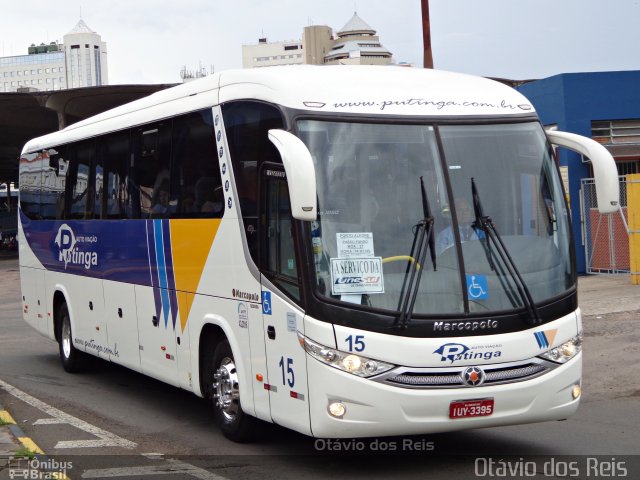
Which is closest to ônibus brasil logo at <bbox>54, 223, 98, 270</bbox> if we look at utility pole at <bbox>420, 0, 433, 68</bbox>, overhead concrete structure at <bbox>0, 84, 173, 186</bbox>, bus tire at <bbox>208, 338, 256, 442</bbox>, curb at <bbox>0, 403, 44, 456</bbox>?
curb at <bbox>0, 403, 44, 456</bbox>

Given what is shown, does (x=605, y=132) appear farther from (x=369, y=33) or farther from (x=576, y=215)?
(x=369, y=33)

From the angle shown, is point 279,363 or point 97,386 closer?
point 279,363

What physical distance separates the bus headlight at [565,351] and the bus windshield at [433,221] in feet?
1.31

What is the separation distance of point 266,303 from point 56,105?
132ft

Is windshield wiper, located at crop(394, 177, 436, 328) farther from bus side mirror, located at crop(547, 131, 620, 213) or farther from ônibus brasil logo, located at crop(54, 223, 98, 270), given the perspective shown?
ônibus brasil logo, located at crop(54, 223, 98, 270)

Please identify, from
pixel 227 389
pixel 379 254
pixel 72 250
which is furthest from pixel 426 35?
pixel 379 254

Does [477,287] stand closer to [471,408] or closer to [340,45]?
[471,408]

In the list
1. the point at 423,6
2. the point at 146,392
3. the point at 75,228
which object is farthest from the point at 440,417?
the point at 423,6

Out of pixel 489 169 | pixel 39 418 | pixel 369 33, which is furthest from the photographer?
pixel 369 33

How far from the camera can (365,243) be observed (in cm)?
741

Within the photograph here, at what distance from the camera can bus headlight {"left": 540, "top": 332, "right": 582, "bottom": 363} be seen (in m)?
7.61

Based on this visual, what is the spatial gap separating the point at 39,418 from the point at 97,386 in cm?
244

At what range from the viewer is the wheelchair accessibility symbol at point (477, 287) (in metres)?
7.38

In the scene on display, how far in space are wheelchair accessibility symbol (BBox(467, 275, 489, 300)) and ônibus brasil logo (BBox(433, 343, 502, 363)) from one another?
0.38 m
